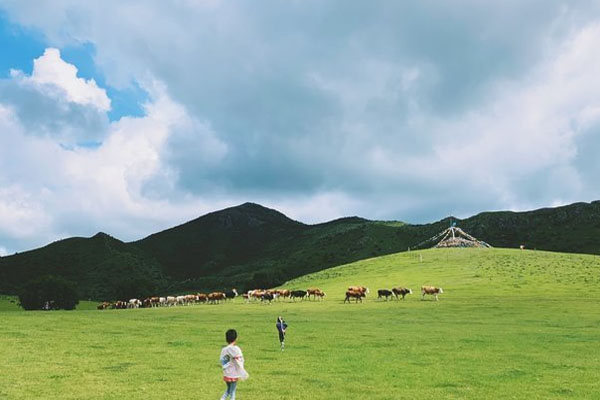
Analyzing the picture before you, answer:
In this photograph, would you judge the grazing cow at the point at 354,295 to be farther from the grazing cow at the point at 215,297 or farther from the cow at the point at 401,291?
the grazing cow at the point at 215,297

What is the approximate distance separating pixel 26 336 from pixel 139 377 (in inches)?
753

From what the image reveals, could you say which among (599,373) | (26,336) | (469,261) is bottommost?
(599,373)

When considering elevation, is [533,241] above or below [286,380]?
above

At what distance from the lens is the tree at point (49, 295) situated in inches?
4257

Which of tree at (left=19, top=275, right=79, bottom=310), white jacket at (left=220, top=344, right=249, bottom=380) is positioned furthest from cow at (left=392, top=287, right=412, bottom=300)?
tree at (left=19, top=275, right=79, bottom=310)

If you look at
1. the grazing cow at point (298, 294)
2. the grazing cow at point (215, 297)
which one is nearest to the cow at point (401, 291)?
the grazing cow at point (298, 294)

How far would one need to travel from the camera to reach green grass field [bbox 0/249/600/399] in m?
18.5

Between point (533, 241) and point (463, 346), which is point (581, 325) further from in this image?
point (533, 241)

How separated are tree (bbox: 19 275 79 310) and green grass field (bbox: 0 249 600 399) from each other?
2583 inches

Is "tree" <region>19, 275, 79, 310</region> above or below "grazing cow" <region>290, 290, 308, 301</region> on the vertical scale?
above

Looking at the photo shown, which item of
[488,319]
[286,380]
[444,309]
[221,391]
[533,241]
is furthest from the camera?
[533,241]

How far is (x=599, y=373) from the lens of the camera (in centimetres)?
2086

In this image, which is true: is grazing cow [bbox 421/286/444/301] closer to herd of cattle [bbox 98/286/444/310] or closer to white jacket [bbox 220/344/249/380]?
herd of cattle [bbox 98/286/444/310]

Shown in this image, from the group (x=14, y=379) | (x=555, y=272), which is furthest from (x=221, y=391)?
(x=555, y=272)
